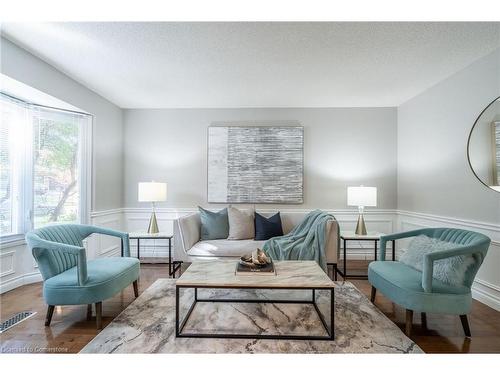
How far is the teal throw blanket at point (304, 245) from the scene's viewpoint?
3.00 meters

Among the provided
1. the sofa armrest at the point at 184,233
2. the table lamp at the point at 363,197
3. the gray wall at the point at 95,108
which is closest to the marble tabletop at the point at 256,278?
the sofa armrest at the point at 184,233

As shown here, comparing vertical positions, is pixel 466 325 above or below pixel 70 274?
below

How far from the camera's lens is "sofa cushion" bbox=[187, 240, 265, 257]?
10.5 feet

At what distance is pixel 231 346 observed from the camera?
5.86 ft

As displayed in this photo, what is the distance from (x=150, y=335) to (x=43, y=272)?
101cm

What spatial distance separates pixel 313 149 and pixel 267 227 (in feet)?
4.85

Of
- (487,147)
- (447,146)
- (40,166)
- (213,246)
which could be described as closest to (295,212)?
(213,246)

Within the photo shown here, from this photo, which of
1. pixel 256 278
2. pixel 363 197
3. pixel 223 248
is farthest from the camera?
pixel 363 197

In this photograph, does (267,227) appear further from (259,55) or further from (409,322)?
(259,55)

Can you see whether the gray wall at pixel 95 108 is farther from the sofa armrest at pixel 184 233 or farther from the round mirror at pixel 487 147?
the round mirror at pixel 487 147

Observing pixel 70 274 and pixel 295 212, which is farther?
pixel 295 212

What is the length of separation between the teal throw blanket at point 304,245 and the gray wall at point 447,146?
137 centimetres

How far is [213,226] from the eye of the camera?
3.54 metres
